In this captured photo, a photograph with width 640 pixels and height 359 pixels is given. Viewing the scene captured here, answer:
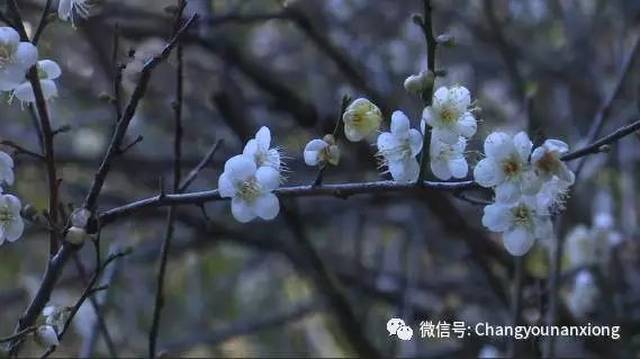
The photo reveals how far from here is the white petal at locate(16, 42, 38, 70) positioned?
1160 millimetres

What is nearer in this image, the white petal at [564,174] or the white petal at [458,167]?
the white petal at [564,174]

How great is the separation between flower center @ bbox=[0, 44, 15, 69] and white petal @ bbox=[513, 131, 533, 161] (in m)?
0.57

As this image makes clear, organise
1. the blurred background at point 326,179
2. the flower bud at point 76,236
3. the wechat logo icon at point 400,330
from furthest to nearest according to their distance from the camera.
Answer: the blurred background at point 326,179, the wechat logo icon at point 400,330, the flower bud at point 76,236

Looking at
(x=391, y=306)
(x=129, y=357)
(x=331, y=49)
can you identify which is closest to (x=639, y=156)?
(x=391, y=306)

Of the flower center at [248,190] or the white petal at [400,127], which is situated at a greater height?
the white petal at [400,127]

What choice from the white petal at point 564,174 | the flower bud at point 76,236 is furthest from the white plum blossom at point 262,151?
the white petal at point 564,174

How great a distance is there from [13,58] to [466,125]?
1.69 feet

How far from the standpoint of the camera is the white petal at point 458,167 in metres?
1.27

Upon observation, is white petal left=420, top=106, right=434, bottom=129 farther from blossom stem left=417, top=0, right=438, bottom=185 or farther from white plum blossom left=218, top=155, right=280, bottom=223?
white plum blossom left=218, top=155, right=280, bottom=223

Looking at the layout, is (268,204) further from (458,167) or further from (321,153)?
(458,167)

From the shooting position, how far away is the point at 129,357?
2.95 metres

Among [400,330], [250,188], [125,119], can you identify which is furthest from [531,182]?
[400,330]

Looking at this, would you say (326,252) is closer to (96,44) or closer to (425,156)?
(96,44)

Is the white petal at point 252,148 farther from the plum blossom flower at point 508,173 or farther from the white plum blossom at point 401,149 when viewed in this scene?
the plum blossom flower at point 508,173
